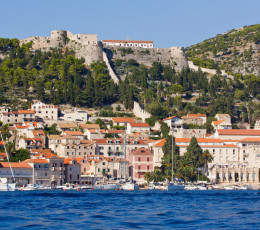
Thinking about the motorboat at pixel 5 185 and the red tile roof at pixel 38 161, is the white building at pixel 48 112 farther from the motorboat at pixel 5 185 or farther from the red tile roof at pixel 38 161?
the motorboat at pixel 5 185

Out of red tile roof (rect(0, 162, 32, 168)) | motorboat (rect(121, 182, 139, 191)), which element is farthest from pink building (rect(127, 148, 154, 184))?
red tile roof (rect(0, 162, 32, 168))

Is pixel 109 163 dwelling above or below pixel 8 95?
below

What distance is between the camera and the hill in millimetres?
160325

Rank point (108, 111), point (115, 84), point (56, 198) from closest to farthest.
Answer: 1. point (56, 198)
2. point (108, 111)
3. point (115, 84)

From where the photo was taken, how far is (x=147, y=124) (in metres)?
105

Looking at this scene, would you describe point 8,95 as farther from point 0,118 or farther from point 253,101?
point 253,101

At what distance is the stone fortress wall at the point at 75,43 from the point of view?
13475cm

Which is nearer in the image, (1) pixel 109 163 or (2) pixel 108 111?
(1) pixel 109 163

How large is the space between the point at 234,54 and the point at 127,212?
135964 mm

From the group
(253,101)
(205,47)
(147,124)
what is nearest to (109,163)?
(147,124)

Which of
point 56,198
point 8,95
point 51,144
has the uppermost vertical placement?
point 8,95

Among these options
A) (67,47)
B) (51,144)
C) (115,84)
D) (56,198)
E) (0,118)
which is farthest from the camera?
(67,47)

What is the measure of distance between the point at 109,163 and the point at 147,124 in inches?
650

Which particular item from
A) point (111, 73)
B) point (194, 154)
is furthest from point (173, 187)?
point (111, 73)
